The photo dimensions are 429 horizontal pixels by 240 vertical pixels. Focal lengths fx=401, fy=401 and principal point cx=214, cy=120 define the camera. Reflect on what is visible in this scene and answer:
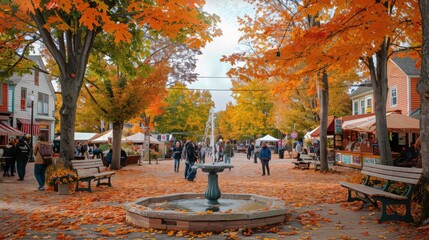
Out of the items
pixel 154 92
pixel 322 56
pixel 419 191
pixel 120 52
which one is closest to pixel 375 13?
pixel 322 56

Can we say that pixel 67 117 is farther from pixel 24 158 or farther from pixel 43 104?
pixel 43 104

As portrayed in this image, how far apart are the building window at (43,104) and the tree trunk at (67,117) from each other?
2847 centimetres

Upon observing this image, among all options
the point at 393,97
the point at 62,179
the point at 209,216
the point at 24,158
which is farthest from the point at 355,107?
the point at 209,216

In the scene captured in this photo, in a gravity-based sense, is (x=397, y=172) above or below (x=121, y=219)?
above

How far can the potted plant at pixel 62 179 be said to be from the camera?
11.9 m

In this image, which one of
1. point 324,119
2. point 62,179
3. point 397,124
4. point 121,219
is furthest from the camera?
point 397,124

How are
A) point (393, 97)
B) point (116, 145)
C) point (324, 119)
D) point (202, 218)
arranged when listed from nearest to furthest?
point (202, 218) → point (324, 119) → point (116, 145) → point (393, 97)

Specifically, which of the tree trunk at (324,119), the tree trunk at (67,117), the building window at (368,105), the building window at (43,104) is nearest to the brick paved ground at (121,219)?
the tree trunk at (67,117)

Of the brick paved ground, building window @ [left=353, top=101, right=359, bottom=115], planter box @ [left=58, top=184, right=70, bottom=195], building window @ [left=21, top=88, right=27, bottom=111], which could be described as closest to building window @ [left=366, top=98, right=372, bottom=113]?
building window @ [left=353, top=101, right=359, bottom=115]

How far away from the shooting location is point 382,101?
1286 cm

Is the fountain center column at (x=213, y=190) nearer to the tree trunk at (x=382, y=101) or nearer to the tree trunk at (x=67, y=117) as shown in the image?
the tree trunk at (x=67, y=117)

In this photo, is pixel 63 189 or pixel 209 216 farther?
pixel 63 189

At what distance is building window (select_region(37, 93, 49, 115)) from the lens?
3944 centimetres

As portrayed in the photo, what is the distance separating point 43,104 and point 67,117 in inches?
1181
